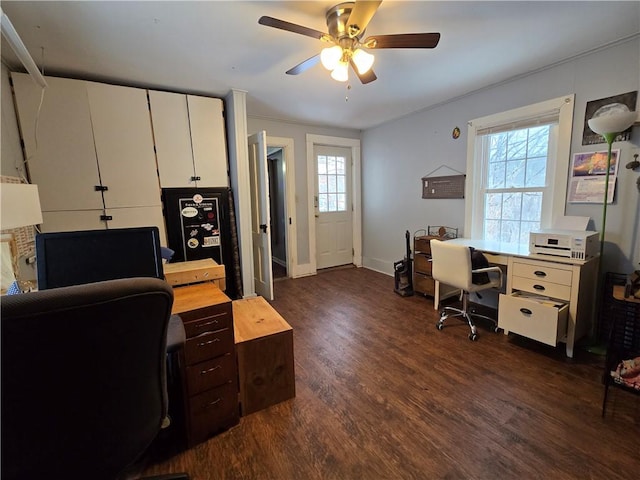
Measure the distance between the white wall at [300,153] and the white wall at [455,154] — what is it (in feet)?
3.11

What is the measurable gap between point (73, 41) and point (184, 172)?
1.27 m

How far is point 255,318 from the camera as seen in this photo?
190cm

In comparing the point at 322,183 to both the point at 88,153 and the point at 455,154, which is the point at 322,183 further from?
the point at 88,153

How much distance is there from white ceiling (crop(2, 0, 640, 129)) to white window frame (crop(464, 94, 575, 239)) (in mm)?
355

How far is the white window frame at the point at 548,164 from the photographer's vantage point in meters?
2.47

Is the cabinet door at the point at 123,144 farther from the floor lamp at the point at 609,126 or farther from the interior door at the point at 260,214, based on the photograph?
the floor lamp at the point at 609,126

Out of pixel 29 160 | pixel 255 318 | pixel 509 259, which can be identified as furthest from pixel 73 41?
pixel 509 259

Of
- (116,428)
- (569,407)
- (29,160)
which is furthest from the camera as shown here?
(29,160)

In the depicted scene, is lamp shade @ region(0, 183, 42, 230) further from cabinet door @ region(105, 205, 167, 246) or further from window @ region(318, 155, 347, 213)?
window @ region(318, 155, 347, 213)

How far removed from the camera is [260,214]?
3486mm

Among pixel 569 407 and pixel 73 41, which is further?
pixel 73 41

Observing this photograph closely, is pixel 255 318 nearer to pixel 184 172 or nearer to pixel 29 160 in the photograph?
pixel 184 172

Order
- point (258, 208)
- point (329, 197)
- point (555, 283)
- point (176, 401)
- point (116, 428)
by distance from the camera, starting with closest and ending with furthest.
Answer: point (116, 428)
point (176, 401)
point (555, 283)
point (258, 208)
point (329, 197)

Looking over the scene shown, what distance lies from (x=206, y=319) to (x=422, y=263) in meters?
2.71
